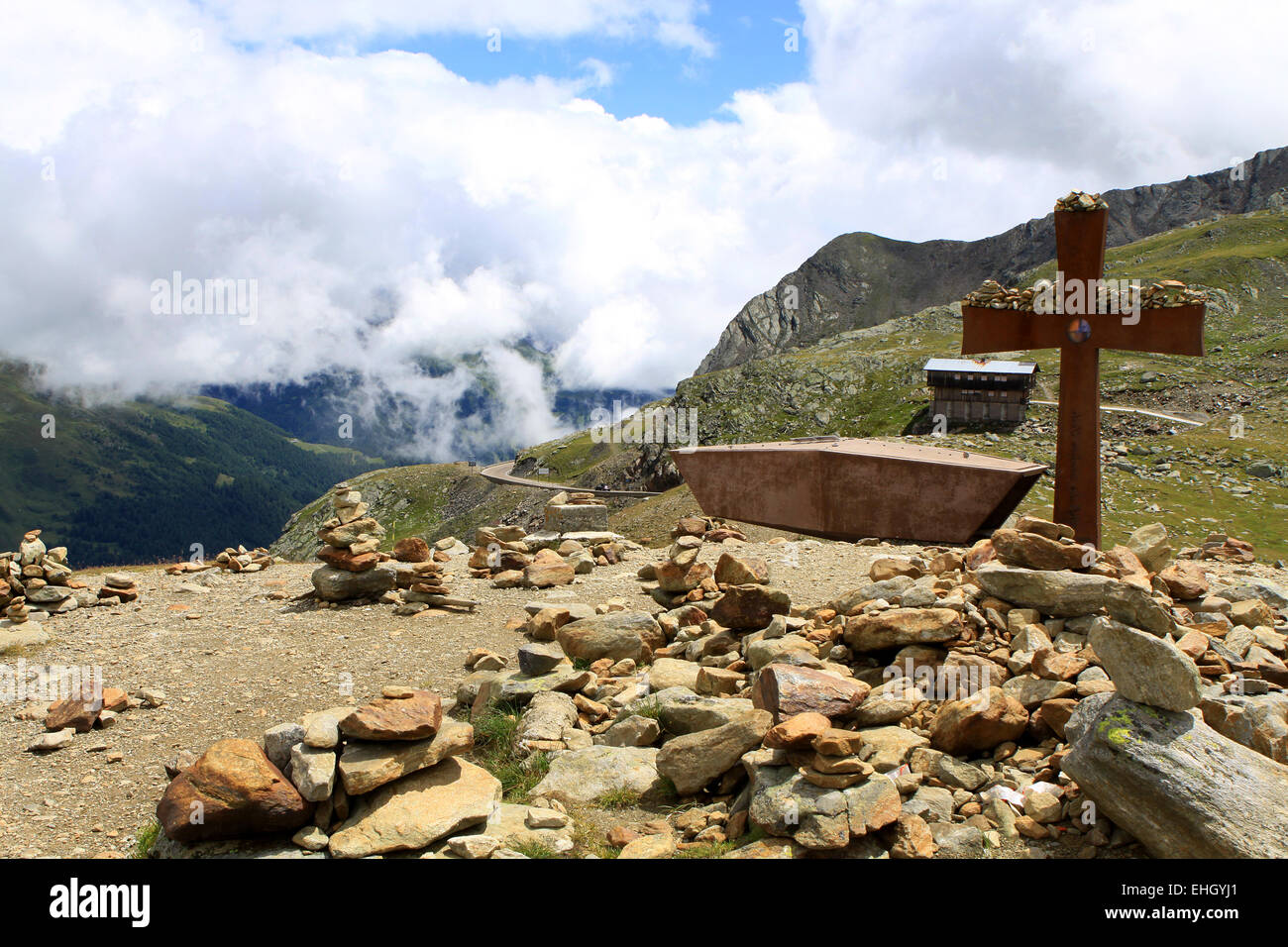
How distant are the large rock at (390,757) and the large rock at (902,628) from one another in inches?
173

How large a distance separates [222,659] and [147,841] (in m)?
5.06

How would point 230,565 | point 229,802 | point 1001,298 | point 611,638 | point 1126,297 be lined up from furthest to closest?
point 230,565, point 1001,298, point 1126,297, point 611,638, point 229,802

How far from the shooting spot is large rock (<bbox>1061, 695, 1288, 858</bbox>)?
4.86 metres

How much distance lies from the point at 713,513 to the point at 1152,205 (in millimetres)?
222850

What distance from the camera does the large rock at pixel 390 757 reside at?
248 inches

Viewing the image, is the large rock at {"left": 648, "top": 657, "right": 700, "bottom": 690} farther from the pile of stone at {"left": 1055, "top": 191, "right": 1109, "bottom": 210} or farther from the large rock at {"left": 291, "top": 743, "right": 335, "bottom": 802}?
the pile of stone at {"left": 1055, "top": 191, "right": 1109, "bottom": 210}

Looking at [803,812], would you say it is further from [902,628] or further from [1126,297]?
[1126,297]

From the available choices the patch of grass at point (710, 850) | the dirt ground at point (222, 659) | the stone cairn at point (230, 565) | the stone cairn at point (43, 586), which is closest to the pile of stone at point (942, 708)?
the patch of grass at point (710, 850)

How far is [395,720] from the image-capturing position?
660 cm

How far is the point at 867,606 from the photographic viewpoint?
9.42 meters

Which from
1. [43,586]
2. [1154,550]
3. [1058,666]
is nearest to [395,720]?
[1058,666]

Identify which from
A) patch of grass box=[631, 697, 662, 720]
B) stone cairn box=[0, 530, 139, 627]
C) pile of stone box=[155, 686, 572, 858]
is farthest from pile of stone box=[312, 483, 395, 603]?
pile of stone box=[155, 686, 572, 858]

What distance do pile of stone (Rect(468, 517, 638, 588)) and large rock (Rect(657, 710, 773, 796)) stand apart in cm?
859

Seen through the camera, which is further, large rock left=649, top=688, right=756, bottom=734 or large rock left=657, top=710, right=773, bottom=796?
large rock left=649, top=688, right=756, bottom=734
